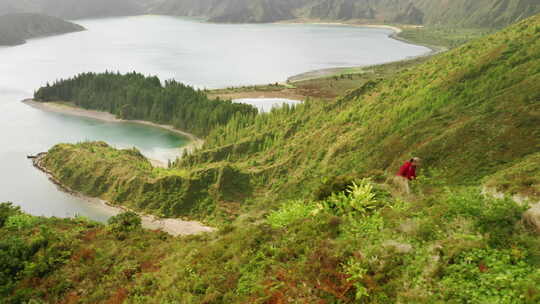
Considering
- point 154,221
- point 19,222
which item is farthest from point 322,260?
point 154,221

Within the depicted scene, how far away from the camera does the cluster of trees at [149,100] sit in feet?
273

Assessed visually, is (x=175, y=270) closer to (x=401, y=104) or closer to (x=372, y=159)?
(x=372, y=159)

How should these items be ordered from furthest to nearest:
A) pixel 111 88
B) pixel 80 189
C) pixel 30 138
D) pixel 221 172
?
pixel 111 88 → pixel 30 138 → pixel 80 189 → pixel 221 172

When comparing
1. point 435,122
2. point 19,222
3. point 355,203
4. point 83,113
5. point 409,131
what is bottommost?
point 83,113

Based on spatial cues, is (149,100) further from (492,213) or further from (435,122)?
(492,213)

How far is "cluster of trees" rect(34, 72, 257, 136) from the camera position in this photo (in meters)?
83.2

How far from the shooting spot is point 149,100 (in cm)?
10050

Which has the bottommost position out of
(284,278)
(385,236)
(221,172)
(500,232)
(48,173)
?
(48,173)

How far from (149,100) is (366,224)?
95.6 meters

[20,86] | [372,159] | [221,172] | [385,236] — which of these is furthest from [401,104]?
[20,86]

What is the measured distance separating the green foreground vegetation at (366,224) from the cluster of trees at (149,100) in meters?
41.8

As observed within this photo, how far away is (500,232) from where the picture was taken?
11.6m

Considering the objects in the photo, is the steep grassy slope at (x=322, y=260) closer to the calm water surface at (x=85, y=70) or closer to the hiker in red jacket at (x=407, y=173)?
the hiker in red jacket at (x=407, y=173)

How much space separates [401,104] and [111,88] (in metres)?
99.4
